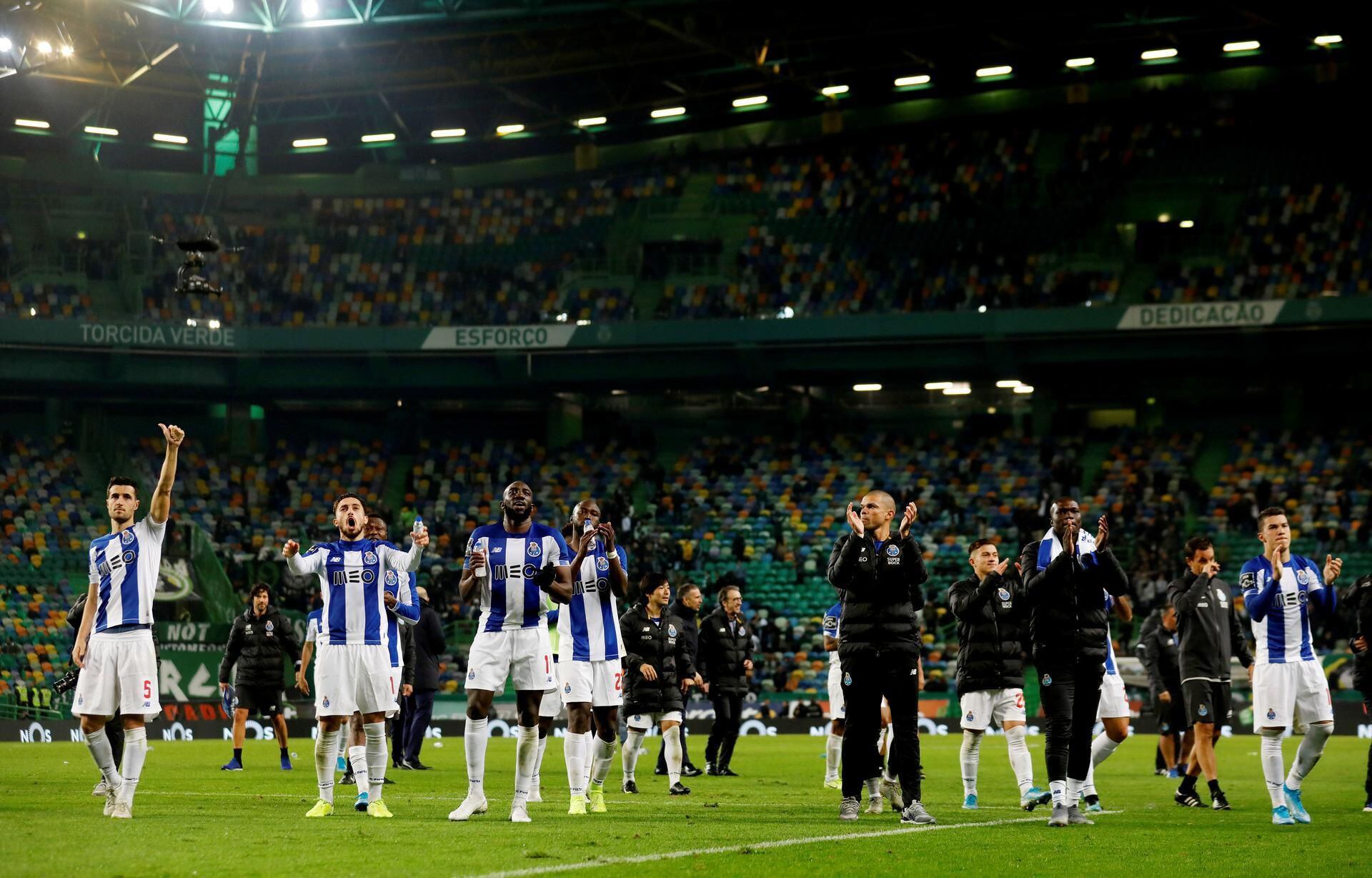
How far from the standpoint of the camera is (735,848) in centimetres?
1063

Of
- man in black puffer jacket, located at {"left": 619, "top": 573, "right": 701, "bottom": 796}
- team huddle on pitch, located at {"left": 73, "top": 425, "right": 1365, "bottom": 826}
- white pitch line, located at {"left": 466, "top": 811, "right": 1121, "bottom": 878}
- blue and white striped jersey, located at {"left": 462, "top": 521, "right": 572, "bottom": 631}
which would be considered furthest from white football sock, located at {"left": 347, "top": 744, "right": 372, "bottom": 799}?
man in black puffer jacket, located at {"left": 619, "top": 573, "right": 701, "bottom": 796}

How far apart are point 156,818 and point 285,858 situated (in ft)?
11.0

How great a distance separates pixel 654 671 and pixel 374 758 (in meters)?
4.68

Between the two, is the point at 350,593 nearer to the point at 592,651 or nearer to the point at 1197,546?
the point at 592,651

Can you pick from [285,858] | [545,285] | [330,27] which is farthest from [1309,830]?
[545,285]

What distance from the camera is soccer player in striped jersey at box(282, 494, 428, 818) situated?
12977 mm

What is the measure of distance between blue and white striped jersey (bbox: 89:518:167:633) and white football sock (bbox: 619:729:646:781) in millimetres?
6190

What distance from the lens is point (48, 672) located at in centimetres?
3759

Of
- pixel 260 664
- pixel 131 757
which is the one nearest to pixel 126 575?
pixel 131 757

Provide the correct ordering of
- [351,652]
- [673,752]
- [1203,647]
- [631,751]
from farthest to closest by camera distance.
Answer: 1. [631,751]
2. [673,752]
3. [1203,647]
4. [351,652]

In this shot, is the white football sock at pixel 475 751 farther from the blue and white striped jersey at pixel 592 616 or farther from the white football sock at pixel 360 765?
the blue and white striped jersey at pixel 592 616

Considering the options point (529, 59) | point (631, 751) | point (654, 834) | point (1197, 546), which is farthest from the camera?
point (529, 59)

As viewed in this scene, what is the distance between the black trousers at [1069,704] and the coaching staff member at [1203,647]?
137 inches

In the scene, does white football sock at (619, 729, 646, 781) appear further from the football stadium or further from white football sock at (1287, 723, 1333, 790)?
the football stadium
